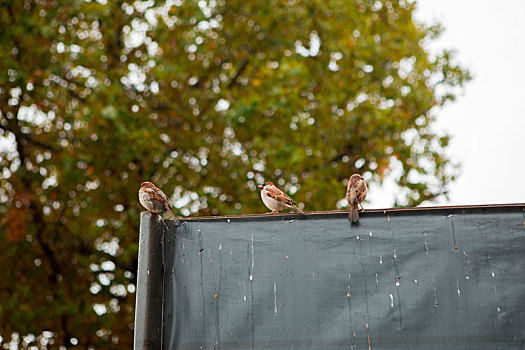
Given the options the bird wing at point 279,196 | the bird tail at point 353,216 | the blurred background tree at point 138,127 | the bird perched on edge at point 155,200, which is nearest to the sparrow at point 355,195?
the bird tail at point 353,216

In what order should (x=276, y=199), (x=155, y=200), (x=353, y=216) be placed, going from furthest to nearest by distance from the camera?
1. (x=276, y=199)
2. (x=155, y=200)
3. (x=353, y=216)

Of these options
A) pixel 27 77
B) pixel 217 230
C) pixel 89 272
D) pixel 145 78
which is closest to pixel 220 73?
pixel 145 78

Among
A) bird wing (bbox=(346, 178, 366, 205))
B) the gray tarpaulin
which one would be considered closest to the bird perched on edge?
bird wing (bbox=(346, 178, 366, 205))

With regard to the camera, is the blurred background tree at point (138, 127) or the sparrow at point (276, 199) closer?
the sparrow at point (276, 199)

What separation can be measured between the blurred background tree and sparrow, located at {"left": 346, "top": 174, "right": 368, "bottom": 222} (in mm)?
5325

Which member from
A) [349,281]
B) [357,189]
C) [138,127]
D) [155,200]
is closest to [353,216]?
[349,281]

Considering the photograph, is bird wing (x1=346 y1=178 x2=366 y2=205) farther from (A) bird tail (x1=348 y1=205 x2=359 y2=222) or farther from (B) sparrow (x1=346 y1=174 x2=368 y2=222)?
(A) bird tail (x1=348 y1=205 x2=359 y2=222)

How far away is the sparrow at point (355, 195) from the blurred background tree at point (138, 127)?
5325 mm

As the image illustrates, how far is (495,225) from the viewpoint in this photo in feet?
13.0

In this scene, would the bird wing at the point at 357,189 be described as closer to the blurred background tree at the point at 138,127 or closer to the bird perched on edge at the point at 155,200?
the bird perched on edge at the point at 155,200

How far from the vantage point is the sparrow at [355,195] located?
4.23 metres

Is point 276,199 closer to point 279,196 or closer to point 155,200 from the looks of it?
point 279,196

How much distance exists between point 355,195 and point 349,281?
3.86 feet

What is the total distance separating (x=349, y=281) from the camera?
3996mm
